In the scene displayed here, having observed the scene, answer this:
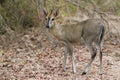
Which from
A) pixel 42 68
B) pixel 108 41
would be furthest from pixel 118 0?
pixel 42 68

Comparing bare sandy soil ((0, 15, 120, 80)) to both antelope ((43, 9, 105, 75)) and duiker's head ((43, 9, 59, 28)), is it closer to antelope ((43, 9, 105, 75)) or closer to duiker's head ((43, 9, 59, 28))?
antelope ((43, 9, 105, 75))

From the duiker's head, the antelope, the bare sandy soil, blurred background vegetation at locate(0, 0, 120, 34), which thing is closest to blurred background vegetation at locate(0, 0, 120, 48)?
blurred background vegetation at locate(0, 0, 120, 34)

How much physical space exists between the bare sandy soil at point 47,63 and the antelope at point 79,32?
13.5 inches

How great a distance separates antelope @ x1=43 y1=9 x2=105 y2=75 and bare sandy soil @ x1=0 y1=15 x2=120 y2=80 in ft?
1.12

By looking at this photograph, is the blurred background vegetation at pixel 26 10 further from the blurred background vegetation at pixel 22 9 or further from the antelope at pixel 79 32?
the antelope at pixel 79 32

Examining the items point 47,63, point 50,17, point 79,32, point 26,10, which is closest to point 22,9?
point 26,10

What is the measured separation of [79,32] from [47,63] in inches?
62.5

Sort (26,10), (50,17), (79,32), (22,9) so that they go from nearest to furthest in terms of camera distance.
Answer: (50,17) → (79,32) → (22,9) → (26,10)

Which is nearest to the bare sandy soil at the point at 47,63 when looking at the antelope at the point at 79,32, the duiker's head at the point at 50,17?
the antelope at the point at 79,32

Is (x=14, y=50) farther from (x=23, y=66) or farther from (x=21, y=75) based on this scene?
(x=21, y=75)

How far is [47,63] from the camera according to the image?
11.7 meters

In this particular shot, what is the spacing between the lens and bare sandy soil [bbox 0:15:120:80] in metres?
10.2

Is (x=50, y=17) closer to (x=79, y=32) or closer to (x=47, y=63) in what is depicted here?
(x=79, y=32)

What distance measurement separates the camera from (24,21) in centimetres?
1641
